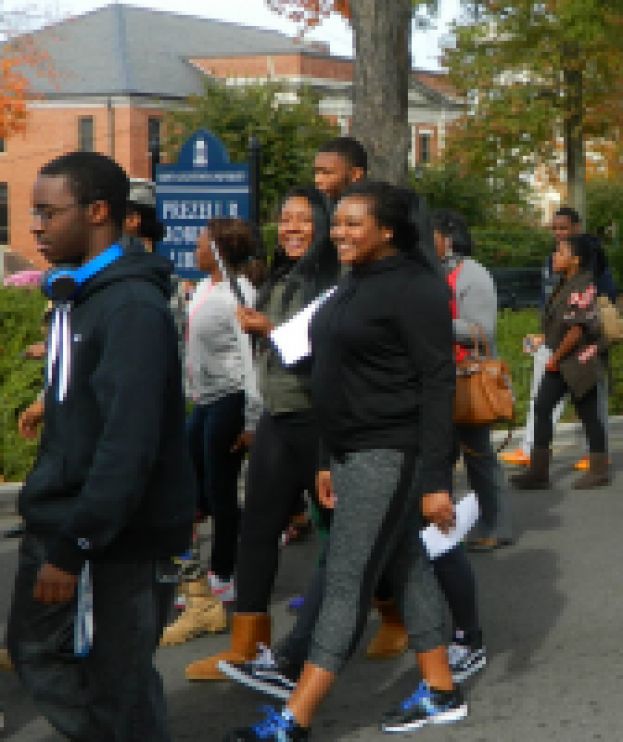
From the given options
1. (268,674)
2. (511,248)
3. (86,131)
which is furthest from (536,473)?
(86,131)

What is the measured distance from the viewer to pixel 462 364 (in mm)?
7125

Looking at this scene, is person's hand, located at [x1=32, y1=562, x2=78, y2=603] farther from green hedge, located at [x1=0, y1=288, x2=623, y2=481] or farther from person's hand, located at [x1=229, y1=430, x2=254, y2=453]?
green hedge, located at [x1=0, y1=288, x2=623, y2=481]

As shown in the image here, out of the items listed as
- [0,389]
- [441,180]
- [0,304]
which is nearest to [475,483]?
[0,389]

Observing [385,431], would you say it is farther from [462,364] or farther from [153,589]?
[462,364]

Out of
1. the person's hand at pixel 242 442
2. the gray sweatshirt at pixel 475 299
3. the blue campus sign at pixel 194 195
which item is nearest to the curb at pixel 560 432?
the blue campus sign at pixel 194 195

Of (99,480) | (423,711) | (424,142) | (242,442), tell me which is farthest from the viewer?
(424,142)

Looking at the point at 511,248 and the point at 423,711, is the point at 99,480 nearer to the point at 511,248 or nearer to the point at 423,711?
the point at 423,711

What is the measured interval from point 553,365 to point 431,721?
5.10 meters

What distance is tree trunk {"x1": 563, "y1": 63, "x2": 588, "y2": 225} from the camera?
33531 mm

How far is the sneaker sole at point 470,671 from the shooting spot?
5.85 meters

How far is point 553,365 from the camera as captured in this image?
1016 centimetres

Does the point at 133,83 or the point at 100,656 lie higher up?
the point at 133,83

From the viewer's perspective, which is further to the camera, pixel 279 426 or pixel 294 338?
pixel 279 426

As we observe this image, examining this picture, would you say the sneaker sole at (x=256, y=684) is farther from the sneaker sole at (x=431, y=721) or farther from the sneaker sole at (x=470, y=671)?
the sneaker sole at (x=470, y=671)
